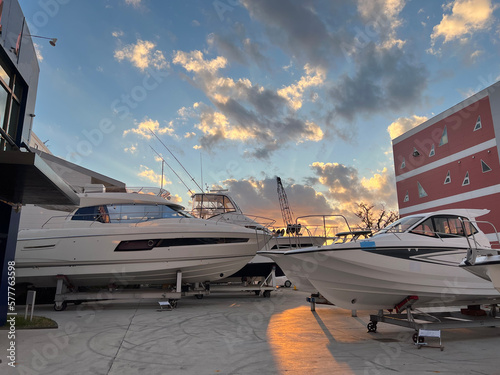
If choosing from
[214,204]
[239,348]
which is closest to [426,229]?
[239,348]

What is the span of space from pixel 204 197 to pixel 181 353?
35.7ft

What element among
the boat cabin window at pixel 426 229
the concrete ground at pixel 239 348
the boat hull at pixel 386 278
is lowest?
the concrete ground at pixel 239 348

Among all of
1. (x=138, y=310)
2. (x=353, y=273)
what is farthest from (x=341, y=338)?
(x=138, y=310)

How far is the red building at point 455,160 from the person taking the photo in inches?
639

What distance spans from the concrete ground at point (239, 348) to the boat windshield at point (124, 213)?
318 cm

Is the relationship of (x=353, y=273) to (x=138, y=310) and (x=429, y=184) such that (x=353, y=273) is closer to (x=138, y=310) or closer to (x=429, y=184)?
(x=138, y=310)

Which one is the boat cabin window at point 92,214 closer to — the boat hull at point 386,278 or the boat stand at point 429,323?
the boat hull at point 386,278

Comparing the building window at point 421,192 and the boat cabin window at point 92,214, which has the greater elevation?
the building window at point 421,192

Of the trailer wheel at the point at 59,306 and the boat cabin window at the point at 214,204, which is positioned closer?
the trailer wheel at the point at 59,306

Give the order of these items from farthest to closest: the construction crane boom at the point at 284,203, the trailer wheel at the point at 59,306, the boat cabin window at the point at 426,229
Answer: the construction crane boom at the point at 284,203 → the trailer wheel at the point at 59,306 → the boat cabin window at the point at 426,229

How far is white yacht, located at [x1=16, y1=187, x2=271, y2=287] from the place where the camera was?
30.9 ft

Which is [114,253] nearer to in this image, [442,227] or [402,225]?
[402,225]

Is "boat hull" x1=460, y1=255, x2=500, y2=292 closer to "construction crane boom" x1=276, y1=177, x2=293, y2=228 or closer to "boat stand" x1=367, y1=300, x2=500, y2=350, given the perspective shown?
"boat stand" x1=367, y1=300, x2=500, y2=350

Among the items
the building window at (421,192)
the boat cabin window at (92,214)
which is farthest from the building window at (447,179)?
the boat cabin window at (92,214)
